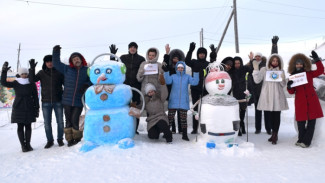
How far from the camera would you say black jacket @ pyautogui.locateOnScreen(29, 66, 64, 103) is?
4285mm

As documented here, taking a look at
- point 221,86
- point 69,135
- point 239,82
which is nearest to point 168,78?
point 221,86

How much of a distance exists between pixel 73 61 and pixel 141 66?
1.25m

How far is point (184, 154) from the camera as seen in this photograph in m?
3.53

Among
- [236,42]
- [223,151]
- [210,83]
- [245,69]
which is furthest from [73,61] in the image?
[236,42]

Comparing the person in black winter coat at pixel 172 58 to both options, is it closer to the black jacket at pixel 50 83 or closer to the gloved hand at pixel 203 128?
the gloved hand at pixel 203 128

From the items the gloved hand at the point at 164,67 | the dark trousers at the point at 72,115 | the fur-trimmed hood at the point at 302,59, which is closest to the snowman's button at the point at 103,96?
the dark trousers at the point at 72,115

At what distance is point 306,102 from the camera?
13.1 feet

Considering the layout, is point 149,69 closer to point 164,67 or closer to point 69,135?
point 164,67

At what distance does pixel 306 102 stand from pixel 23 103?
505cm

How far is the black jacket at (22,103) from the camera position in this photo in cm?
420

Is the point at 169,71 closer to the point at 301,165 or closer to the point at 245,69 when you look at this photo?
the point at 245,69

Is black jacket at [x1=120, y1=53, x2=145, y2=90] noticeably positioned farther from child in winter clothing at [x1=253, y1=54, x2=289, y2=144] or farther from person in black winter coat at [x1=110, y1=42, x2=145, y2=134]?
child in winter clothing at [x1=253, y1=54, x2=289, y2=144]

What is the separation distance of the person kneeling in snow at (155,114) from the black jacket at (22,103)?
2.15 meters

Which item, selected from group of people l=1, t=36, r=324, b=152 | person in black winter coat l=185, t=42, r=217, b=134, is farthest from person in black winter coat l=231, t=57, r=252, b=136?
person in black winter coat l=185, t=42, r=217, b=134
